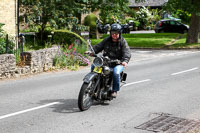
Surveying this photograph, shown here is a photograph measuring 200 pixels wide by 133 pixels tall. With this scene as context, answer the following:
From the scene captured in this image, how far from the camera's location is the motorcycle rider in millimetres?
8938

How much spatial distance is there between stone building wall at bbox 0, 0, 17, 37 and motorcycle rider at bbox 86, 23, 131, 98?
1208 centimetres

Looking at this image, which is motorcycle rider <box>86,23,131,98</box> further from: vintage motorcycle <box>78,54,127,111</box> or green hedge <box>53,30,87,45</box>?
green hedge <box>53,30,87,45</box>

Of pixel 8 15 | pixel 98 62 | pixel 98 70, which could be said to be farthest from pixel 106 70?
pixel 8 15

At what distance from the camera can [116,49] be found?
30.3 feet

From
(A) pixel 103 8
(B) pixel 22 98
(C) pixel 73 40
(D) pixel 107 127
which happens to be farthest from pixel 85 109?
(A) pixel 103 8

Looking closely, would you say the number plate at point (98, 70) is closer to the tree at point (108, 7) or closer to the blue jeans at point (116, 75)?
the blue jeans at point (116, 75)

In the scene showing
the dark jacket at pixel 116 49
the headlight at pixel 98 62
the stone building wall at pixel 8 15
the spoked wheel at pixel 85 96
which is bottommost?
the spoked wheel at pixel 85 96

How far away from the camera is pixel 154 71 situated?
51.7ft

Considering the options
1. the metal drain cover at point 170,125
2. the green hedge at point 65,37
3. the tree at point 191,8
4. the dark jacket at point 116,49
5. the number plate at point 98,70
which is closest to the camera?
the metal drain cover at point 170,125

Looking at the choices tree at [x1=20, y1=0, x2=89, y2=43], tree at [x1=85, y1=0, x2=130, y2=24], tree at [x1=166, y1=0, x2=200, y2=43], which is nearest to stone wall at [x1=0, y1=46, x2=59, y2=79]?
tree at [x1=20, y1=0, x2=89, y2=43]

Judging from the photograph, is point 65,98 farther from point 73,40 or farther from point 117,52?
point 73,40

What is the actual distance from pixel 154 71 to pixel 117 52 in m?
6.73

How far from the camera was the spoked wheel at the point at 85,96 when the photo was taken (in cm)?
816

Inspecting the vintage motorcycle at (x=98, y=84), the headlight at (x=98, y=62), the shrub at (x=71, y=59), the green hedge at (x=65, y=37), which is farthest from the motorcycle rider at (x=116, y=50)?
the green hedge at (x=65, y=37)
